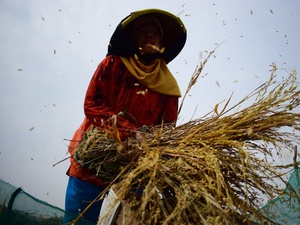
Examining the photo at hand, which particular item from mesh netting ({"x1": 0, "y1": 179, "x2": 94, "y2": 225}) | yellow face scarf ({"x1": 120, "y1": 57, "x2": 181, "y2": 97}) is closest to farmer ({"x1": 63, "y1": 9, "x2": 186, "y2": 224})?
yellow face scarf ({"x1": 120, "y1": 57, "x2": 181, "y2": 97})

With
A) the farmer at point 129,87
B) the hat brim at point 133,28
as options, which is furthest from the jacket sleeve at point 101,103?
the hat brim at point 133,28

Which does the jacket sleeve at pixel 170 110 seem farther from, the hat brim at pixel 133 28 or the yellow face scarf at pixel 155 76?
the hat brim at pixel 133 28

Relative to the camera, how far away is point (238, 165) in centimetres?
141

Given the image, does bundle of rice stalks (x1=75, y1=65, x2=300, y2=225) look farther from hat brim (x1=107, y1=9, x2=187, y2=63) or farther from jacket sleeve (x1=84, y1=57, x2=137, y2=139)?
hat brim (x1=107, y1=9, x2=187, y2=63)

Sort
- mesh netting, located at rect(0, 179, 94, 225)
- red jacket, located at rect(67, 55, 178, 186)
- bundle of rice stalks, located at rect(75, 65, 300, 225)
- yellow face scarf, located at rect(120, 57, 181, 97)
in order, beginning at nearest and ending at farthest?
bundle of rice stalks, located at rect(75, 65, 300, 225) < mesh netting, located at rect(0, 179, 94, 225) < red jacket, located at rect(67, 55, 178, 186) < yellow face scarf, located at rect(120, 57, 181, 97)

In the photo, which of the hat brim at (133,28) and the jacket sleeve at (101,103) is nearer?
the jacket sleeve at (101,103)

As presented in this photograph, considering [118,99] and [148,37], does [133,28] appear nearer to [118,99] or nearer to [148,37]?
[148,37]

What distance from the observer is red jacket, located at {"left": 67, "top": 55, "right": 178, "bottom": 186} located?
6.64ft

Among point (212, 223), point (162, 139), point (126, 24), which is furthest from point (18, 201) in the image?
point (126, 24)

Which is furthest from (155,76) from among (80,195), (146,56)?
(80,195)

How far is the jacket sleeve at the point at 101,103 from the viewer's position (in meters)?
1.81

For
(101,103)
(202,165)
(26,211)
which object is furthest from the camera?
(101,103)

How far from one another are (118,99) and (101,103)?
171 mm

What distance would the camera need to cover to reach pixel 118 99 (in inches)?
84.0
